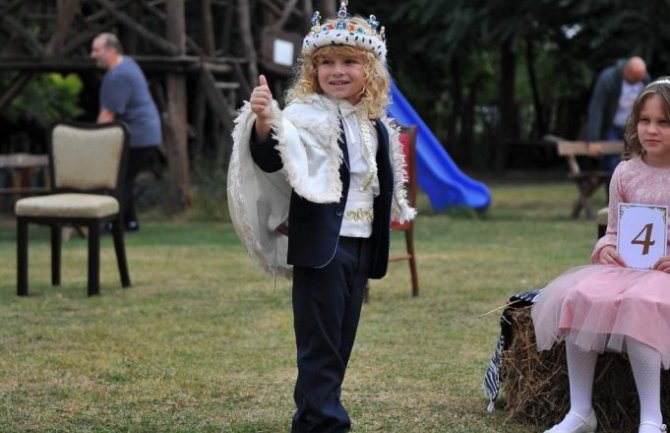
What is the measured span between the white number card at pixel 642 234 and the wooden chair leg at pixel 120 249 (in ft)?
16.3

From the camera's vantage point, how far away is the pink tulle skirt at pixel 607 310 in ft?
14.8

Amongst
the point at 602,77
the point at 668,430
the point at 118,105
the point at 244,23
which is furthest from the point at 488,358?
the point at 244,23

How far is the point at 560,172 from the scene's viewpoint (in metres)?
23.8

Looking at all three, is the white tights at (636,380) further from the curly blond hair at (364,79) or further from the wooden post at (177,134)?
the wooden post at (177,134)

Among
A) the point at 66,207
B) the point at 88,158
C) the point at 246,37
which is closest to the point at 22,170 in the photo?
the point at 246,37

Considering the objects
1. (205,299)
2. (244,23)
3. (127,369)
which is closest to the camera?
(127,369)

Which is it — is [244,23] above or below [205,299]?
above

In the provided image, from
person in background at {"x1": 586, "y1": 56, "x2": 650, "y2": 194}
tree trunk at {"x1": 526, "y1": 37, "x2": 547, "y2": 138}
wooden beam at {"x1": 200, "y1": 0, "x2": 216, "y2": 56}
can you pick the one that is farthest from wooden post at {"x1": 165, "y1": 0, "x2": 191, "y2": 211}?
tree trunk at {"x1": 526, "y1": 37, "x2": 547, "y2": 138}

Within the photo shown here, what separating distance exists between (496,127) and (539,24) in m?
7.13

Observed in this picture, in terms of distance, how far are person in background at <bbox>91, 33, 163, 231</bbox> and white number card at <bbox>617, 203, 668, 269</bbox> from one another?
808 cm

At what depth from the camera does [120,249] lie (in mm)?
9172

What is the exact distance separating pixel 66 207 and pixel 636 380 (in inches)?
197

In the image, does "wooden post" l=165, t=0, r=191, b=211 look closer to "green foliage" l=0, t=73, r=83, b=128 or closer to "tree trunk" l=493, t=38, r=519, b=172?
"green foliage" l=0, t=73, r=83, b=128

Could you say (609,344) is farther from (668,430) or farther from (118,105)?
(118,105)
